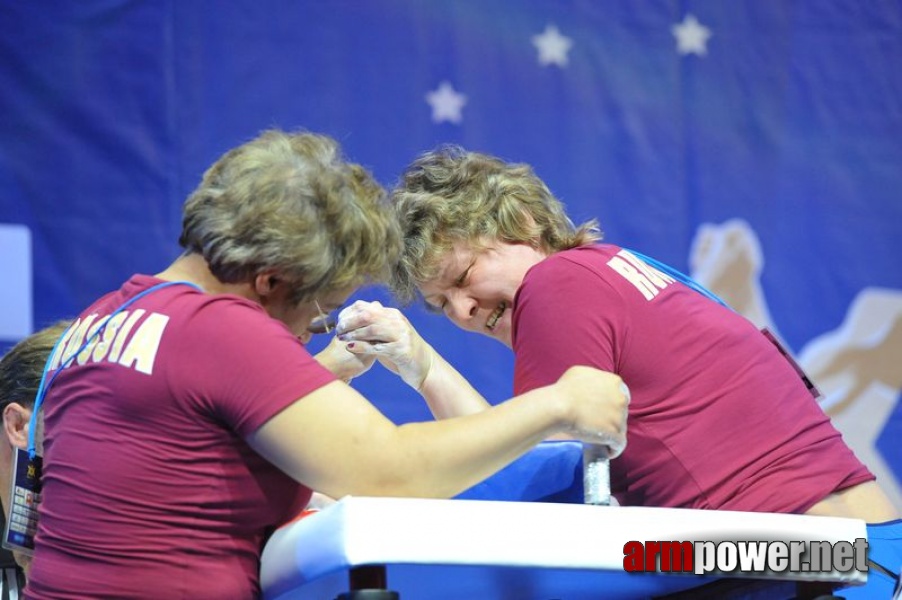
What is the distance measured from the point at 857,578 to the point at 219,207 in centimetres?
76

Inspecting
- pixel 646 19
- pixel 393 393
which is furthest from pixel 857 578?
pixel 646 19

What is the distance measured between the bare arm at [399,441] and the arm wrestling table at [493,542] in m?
0.06

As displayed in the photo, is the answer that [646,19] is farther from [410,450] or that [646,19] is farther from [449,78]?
[410,450]

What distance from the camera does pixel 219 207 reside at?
1.26 metres

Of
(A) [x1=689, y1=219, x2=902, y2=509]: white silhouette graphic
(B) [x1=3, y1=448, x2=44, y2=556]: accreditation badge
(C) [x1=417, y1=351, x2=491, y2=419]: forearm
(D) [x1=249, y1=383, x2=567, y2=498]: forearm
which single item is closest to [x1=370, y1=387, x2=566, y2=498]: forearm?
(D) [x1=249, y1=383, x2=567, y2=498]: forearm

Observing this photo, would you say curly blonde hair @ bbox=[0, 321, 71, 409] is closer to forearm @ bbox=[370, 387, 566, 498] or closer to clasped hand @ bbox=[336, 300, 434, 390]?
clasped hand @ bbox=[336, 300, 434, 390]

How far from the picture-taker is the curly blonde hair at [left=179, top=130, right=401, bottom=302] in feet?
4.09

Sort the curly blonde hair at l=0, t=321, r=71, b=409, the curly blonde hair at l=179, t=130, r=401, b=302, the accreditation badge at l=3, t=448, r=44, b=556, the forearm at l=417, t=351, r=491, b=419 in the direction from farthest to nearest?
the forearm at l=417, t=351, r=491, b=419, the curly blonde hair at l=0, t=321, r=71, b=409, the accreditation badge at l=3, t=448, r=44, b=556, the curly blonde hair at l=179, t=130, r=401, b=302

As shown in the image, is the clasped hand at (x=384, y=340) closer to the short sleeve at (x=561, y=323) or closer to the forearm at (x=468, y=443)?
the short sleeve at (x=561, y=323)

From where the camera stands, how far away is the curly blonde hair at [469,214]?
1825mm

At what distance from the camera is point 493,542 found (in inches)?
42.6

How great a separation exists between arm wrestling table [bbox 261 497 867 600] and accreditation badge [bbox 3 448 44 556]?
37 centimetres

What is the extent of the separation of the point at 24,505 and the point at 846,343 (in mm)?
2129

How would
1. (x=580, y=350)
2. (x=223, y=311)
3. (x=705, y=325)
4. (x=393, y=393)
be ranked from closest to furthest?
(x=223, y=311) → (x=580, y=350) → (x=705, y=325) → (x=393, y=393)
